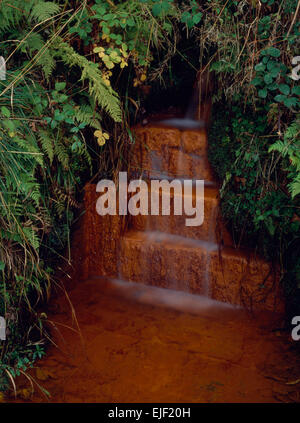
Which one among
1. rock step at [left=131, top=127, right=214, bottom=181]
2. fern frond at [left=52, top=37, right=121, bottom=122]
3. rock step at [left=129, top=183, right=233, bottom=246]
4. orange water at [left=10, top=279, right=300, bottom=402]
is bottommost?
orange water at [left=10, top=279, right=300, bottom=402]

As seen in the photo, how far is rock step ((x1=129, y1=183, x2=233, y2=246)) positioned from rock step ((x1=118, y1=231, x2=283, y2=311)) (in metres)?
0.06

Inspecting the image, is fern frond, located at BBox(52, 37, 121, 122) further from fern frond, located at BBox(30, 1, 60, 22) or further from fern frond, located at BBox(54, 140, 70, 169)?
fern frond, located at BBox(54, 140, 70, 169)

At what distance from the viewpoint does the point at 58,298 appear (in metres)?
4.16

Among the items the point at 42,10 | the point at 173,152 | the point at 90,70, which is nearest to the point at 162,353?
the point at 173,152

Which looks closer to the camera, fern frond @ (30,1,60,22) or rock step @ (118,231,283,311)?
fern frond @ (30,1,60,22)

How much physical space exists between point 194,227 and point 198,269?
40cm

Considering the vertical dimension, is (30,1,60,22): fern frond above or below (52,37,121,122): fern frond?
above

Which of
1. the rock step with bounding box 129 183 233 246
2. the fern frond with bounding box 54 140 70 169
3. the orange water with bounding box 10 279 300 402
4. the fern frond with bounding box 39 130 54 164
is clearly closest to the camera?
the orange water with bounding box 10 279 300 402

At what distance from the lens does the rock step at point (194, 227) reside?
4109 millimetres

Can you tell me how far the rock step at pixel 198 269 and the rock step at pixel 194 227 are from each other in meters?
0.06

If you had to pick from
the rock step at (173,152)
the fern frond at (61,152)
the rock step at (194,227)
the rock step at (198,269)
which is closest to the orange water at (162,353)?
the rock step at (198,269)

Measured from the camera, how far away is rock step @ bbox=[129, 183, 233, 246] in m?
4.11

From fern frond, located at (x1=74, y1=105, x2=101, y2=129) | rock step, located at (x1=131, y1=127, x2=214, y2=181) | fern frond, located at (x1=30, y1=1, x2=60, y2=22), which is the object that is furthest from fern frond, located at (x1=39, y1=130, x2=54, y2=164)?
rock step, located at (x1=131, y1=127, x2=214, y2=181)
